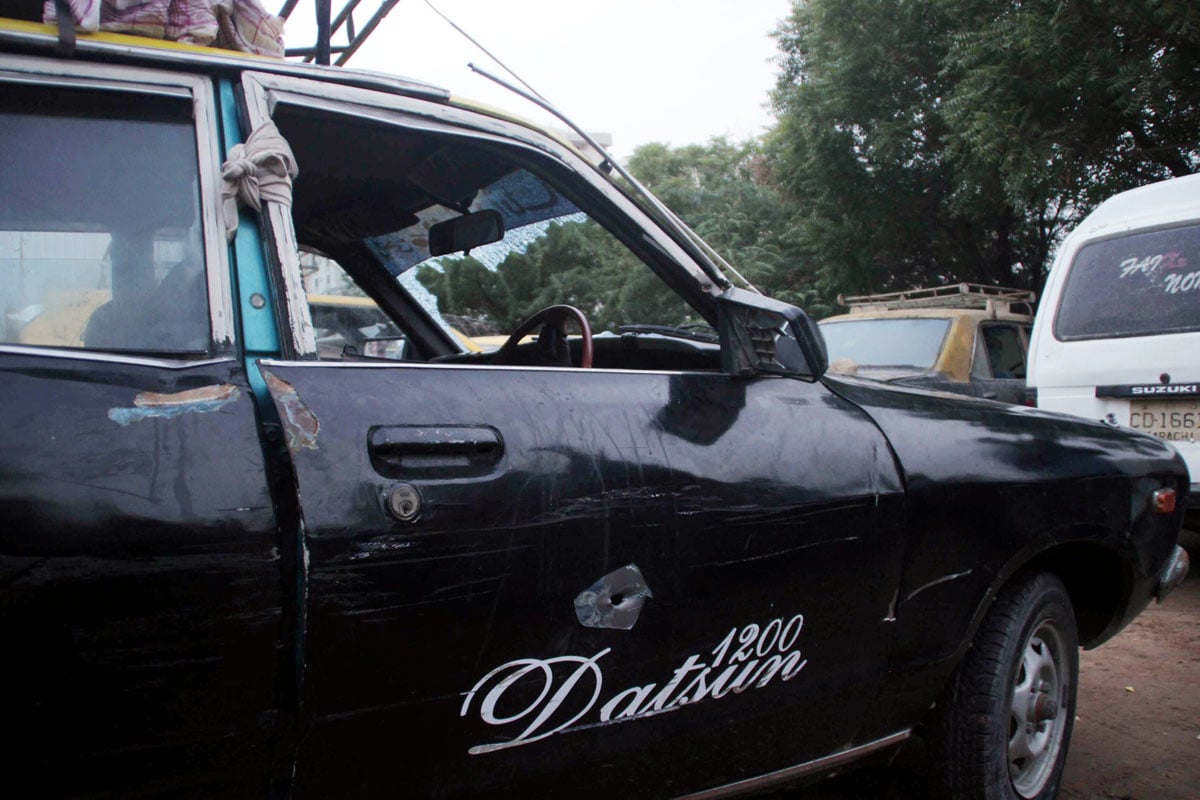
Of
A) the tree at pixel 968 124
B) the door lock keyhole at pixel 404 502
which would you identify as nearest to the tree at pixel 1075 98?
the tree at pixel 968 124

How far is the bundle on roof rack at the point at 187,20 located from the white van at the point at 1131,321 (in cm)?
483

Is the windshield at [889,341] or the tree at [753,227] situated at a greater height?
the tree at [753,227]

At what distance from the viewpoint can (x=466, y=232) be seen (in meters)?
Result: 2.79

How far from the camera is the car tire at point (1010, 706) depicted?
8.10 feet

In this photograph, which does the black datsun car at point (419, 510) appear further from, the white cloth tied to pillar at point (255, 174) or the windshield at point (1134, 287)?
the windshield at point (1134, 287)

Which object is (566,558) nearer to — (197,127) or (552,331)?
(197,127)

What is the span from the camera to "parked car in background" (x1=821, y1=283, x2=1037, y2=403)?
766cm

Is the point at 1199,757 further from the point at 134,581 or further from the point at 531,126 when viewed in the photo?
the point at 134,581

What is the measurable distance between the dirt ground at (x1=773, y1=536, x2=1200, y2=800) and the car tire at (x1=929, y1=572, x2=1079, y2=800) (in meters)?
0.37

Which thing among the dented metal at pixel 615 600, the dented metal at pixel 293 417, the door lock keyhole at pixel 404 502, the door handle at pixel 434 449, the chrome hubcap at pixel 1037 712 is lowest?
the chrome hubcap at pixel 1037 712

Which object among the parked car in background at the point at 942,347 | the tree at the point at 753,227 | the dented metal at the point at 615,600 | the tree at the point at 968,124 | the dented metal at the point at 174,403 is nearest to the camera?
the dented metal at the point at 174,403

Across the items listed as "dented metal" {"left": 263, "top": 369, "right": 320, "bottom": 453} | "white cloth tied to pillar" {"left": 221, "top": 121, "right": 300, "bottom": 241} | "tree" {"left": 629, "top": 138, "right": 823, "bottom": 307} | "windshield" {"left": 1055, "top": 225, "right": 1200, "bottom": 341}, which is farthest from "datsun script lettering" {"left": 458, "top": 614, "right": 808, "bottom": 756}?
"tree" {"left": 629, "top": 138, "right": 823, "bottom": 307}

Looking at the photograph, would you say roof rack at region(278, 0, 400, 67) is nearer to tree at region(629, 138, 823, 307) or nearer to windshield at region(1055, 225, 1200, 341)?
windshield at region(1055, 225, 1200, 341)

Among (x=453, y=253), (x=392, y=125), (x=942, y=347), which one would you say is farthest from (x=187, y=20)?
(x=942, y=347)
